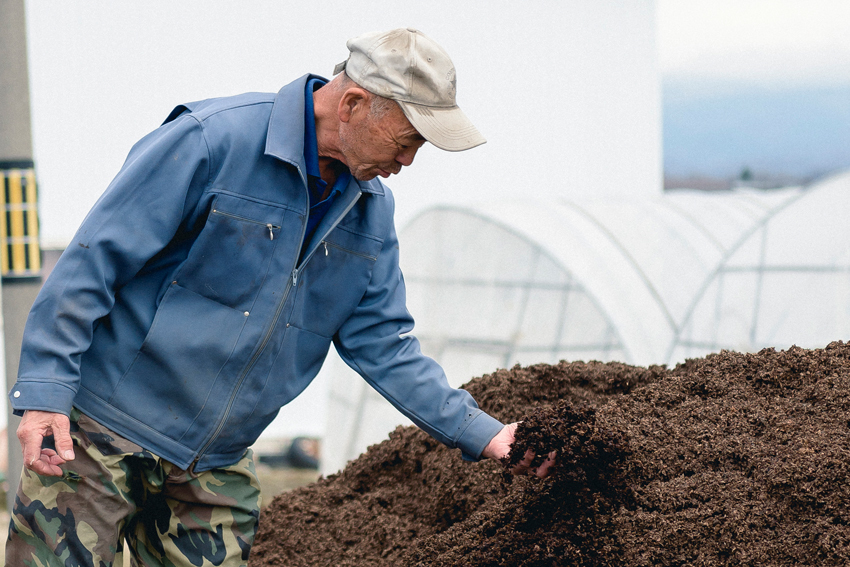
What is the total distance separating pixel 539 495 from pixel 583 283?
5295mm

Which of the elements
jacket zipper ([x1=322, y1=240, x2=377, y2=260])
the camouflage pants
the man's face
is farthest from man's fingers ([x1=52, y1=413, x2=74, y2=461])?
the man's face

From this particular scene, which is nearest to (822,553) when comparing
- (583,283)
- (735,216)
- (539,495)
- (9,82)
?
(539,495)

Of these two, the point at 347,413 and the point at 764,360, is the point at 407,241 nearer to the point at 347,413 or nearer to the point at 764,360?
the point at 347,413

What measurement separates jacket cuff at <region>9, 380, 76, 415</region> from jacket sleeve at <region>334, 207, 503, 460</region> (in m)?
0.77

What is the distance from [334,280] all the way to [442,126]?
1.71 feet

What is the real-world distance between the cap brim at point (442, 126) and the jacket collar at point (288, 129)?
0.90ft

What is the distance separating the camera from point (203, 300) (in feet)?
6.45

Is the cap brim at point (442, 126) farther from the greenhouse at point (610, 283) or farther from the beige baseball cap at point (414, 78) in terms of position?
the greenhouse at point (610, 283)

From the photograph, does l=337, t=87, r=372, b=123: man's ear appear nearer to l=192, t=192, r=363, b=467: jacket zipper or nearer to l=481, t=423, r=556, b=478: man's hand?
l=192, t=192, r=363, b=467: jacket zipper

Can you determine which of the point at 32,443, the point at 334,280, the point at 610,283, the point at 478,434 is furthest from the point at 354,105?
the point at 610,283

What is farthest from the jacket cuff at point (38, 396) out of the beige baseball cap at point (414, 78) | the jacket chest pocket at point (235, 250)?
the beige baseball cap at point (414, 78)

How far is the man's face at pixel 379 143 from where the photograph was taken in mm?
1890

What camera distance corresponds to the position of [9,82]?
475 centimetres

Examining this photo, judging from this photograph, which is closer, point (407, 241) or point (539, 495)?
point (539, 495)
